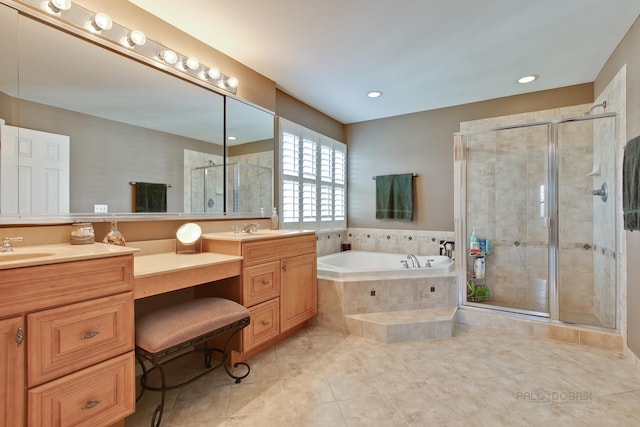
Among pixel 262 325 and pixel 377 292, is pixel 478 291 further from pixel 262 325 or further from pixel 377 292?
pixel 262 325

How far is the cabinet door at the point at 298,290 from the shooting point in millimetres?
2293

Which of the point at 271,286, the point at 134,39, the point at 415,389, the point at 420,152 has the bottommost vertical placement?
the point at 415,389

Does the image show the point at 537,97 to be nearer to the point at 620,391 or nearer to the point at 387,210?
the point at 387,210

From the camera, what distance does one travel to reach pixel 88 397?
1.20 metres

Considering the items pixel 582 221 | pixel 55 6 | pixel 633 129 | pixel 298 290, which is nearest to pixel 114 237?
pixel 55 6

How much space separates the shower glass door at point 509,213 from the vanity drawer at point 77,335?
300 centimetres

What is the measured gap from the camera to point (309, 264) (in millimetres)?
2582

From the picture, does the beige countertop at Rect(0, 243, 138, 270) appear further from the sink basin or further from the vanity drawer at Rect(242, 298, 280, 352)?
the vanity drawer at Rect(242, 298, 280, 352)

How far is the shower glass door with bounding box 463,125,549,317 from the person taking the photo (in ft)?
9.56

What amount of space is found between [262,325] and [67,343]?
1154 millimetres

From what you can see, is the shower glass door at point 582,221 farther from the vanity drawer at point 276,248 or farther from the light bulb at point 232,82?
the light bulb at point 232,82

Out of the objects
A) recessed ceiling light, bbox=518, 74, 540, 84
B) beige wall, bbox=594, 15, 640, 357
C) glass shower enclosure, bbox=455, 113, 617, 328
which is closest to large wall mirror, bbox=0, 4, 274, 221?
glass shower enclosure, bbox=455, 113, 617, 328

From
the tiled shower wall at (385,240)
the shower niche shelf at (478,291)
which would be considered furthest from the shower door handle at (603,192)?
the tiled shower wall at (385,240)

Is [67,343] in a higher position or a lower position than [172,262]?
lower
